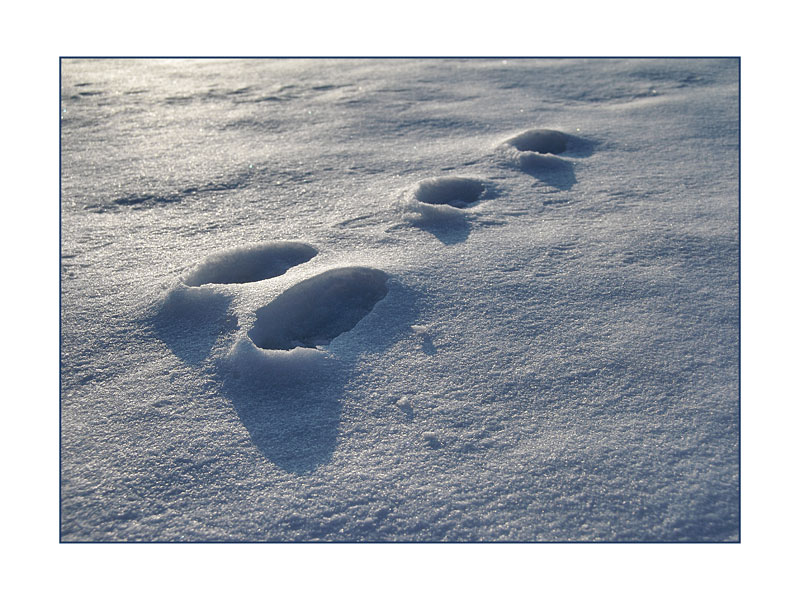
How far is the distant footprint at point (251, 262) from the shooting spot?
145cm

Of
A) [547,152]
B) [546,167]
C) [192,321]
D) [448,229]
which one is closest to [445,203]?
[448,229]

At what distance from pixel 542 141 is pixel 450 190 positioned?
0.55 m

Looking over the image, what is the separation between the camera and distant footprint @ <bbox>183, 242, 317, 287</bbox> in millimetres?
1450

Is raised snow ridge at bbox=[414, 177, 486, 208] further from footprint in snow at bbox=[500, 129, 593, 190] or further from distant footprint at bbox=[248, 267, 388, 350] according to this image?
distant footprint at bbox=[248, 267, 388, 350]

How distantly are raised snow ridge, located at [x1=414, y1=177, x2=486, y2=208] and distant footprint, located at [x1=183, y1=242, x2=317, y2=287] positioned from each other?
453 mm

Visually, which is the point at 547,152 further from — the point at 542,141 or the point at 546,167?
the point at 546,167

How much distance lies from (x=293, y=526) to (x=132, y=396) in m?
0.45

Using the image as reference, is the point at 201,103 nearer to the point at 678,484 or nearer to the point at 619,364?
the point at 619,364

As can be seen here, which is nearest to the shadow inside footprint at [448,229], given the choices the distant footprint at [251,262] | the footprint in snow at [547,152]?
the distant footprint at [251,262]

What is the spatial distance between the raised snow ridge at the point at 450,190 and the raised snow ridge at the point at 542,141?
1.29 feet

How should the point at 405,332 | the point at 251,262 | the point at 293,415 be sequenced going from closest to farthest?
the point at 293,415 < the point at 405,332 < the point at 251,262

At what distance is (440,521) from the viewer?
0.88m

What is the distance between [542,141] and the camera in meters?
2.13

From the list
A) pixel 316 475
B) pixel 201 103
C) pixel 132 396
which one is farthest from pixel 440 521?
pixel 201 103
